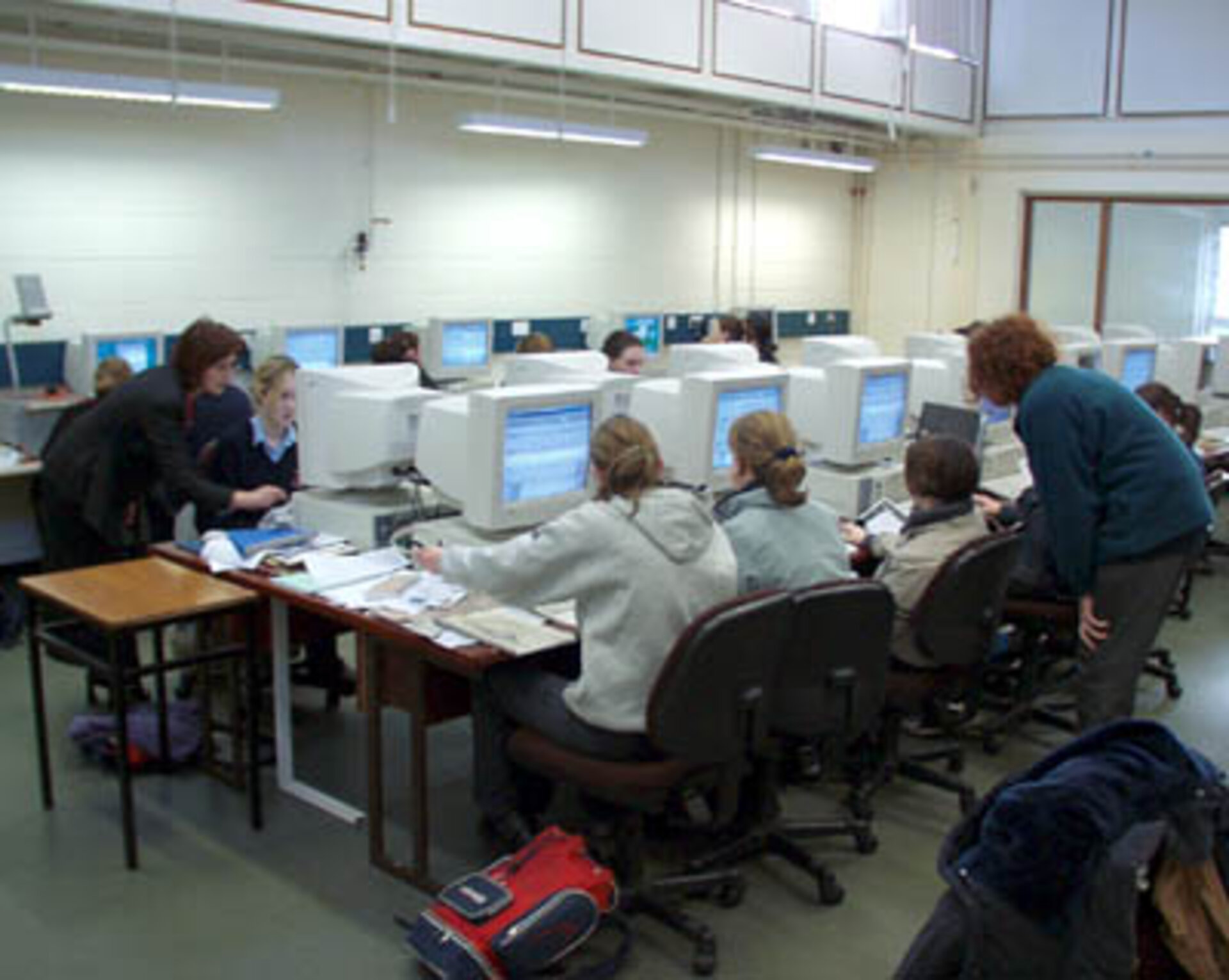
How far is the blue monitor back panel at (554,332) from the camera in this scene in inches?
316

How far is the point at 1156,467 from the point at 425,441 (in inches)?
74.5

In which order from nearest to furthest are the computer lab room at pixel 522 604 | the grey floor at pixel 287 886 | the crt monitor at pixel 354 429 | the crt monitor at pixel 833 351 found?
1. the computer lab room at pixel 522 604
2. the grey floor at pixel 287 886
3. the crt monitor at pixel 354 429
4. the crt monitor at pixel 833 351

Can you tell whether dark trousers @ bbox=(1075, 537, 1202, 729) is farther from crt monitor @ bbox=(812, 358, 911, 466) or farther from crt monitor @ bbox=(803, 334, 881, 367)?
crt monitor @ bbox=(803, 334, 881, 367)

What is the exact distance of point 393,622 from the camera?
3.01 meters

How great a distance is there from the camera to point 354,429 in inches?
141

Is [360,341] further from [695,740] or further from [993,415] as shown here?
[695,740]

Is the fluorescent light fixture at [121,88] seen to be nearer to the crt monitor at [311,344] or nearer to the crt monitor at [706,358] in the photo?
the crt monitor at [311,344]

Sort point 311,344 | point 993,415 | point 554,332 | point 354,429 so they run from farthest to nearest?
1. point 554,332
2. point 311,344
3. point 993,415
4. point 354,429

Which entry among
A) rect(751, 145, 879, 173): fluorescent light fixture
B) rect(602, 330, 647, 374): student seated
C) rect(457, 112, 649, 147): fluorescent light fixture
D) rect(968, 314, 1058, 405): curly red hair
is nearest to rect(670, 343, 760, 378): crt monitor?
rect(602, 330, 647, 374): student seated

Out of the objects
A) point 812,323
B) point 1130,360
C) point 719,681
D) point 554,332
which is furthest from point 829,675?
point 812,323

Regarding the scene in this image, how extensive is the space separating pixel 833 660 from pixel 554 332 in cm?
562

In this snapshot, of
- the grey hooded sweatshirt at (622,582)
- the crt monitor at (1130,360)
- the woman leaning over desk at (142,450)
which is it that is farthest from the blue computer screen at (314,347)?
the grey hooded sweatshirt at (622,582)

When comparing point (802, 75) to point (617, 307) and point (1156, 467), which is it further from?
point (1156, 467)

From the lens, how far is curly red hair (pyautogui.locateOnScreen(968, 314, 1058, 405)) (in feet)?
10.9
